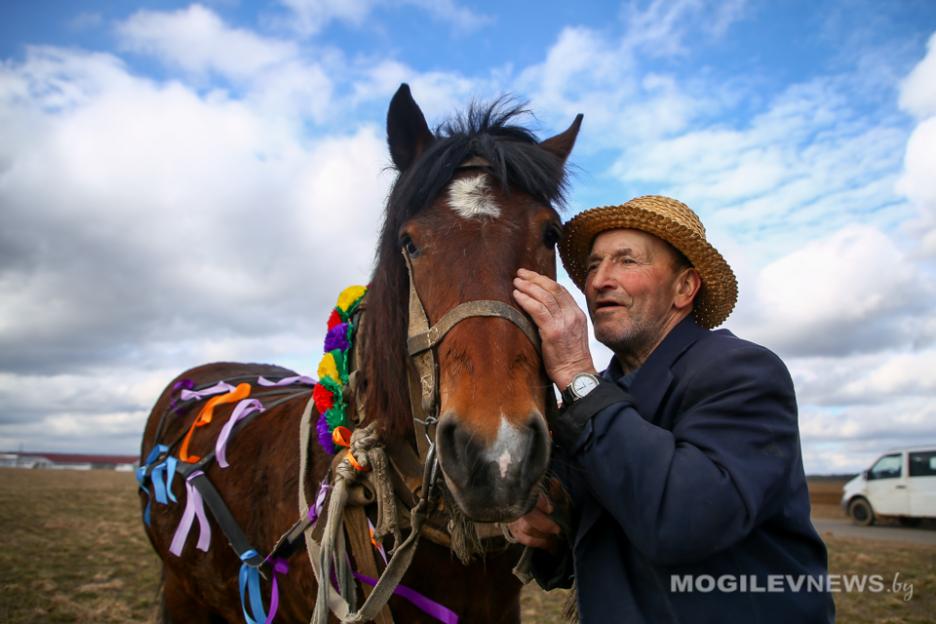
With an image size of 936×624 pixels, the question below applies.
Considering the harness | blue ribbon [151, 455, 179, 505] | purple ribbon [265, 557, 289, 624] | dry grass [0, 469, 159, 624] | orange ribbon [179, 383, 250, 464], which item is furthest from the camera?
dry grass [0, 469, 159, 624]

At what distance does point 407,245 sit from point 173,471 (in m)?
2.72

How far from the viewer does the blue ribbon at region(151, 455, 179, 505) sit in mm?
3875


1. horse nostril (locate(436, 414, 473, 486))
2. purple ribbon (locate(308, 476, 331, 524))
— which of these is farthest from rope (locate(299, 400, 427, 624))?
horse nostril (locate(436, 414, 473, 486))

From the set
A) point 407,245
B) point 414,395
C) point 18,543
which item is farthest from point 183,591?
point 18,543

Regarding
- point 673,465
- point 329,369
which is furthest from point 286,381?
point 673,465

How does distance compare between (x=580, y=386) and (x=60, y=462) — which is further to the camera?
(x=60, y=462)

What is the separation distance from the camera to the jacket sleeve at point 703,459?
146cm

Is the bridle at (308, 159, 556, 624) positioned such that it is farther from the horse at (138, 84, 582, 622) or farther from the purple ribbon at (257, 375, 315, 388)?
the purple ribbon at (257, 375, 315, 388)

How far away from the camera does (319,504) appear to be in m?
2.42

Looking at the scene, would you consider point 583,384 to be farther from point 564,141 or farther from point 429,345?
point 564,141

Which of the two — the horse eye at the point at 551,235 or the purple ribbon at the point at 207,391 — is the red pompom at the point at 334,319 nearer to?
the horse eye at the point at 551,235

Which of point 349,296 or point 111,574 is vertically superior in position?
point 349,296

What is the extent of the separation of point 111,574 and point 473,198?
902cm

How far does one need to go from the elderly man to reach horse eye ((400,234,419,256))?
0.46 metres
